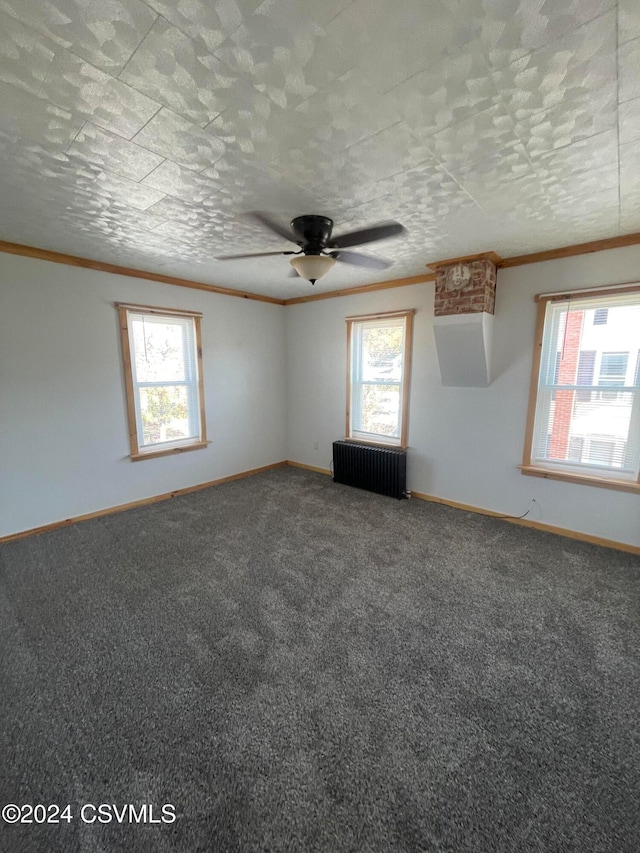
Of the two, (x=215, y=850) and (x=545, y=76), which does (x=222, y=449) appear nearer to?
(x=215, y=850)

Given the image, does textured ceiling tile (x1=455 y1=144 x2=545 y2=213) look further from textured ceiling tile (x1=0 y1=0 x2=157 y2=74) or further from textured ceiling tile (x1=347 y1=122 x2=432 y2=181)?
textured ceiling tile (x1=0 y1=0 x2=157 y2=74)

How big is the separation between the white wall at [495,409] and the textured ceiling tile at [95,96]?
3.08 metres

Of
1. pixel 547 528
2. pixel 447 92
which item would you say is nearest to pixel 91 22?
pixel 447 92

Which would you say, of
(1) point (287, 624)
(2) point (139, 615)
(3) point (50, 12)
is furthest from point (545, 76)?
(2) point (139, 615)

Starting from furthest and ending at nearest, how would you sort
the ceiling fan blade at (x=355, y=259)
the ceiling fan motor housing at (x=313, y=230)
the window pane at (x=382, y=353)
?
1. the window pane at (x=382, y=353)
2. the ceiling fan blade at (x=355, y=259)
3. the ceiling fan motor housing at (x=313, y=230)

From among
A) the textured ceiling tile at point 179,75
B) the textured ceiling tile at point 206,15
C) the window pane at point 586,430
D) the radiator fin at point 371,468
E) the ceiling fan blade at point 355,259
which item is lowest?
the radiator fin at point 371,468

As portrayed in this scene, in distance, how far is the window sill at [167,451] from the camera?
12.4 ft

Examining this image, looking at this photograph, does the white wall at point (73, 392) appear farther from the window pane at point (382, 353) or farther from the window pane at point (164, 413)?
the window pane at point (382, 353)

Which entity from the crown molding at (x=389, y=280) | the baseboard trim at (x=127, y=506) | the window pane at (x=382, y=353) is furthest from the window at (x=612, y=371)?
the baseboard trim at (x=127, y=506)

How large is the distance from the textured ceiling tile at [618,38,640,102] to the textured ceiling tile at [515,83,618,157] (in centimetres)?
3

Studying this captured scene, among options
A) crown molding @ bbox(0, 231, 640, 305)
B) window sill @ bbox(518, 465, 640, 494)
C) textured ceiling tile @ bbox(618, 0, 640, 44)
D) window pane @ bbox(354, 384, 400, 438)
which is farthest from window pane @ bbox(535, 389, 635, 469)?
textured ceiling tile @ bbox(618, 0, 640, 44)

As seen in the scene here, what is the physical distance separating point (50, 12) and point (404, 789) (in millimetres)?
2772

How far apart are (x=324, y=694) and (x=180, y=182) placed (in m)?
2.77

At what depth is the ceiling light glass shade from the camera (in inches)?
87.7
